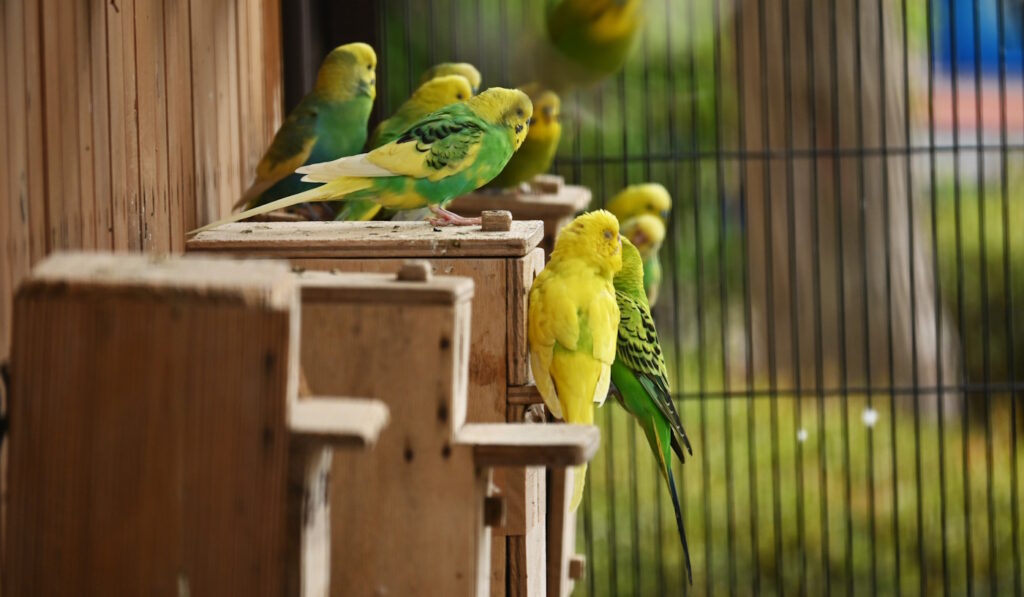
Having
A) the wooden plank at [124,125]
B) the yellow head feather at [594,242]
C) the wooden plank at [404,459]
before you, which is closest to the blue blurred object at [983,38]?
the yellow head feather at [594,242]

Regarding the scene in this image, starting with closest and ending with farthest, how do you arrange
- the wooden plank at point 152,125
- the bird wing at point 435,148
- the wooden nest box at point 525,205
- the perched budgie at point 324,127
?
the wooden plank at point 152,125, the bird wing at point 435,148, the perched budgie at point 324,127, the wooden nest box at point 525,205

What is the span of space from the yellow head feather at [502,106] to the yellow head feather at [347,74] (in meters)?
0.44

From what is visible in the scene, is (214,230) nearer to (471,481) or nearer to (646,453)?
(471,481)

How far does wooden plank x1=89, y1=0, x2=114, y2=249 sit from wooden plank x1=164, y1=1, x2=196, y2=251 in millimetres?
347

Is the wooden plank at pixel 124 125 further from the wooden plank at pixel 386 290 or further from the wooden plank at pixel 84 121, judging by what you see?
the wooden plank at pixel 386 290

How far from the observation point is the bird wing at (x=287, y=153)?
8.27 feet

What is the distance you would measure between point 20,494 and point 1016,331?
5.45 metres

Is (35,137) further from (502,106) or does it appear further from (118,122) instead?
(502,106)

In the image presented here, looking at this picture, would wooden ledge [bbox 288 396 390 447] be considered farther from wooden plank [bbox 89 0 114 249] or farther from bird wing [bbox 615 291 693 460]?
bird wing [bbox 615 291 693 460]

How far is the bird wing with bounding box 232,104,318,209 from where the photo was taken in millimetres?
2521

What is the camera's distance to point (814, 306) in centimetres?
458

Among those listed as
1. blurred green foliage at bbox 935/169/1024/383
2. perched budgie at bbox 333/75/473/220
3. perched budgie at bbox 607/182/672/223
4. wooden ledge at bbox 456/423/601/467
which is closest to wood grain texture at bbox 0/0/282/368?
perched budgie at bbox 333/75/473/220

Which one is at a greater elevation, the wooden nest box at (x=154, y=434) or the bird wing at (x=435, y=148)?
the bird wing at (x=435, y=148)

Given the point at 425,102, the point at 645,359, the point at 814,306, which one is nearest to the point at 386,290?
the point at 645,359
